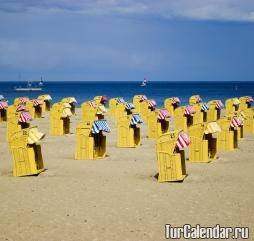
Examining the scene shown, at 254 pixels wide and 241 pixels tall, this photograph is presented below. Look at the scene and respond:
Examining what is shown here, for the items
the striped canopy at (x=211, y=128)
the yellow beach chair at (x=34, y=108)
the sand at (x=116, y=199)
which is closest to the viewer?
the sand at (x=116, y=199)

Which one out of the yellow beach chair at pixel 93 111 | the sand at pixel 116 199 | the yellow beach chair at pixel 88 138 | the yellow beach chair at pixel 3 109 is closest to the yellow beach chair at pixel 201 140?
the sand at pixel 116 199

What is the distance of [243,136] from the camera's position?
2328cm

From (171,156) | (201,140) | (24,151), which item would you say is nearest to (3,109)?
(201,140)

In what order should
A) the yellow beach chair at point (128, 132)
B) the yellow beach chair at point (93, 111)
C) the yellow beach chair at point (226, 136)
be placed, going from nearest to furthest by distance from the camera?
the yellow beach chair at point (226, 136), the yellow beach chair at point (128, 132), the yellow beach chair at point (93, 111)

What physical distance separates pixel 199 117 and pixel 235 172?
515 inches

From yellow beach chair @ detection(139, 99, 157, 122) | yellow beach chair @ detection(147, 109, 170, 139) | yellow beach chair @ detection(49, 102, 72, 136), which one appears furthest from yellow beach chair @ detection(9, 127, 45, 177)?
yellow beach chair @ detection(139, 99, 157, 122)

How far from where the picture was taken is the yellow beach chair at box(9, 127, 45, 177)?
1356cm

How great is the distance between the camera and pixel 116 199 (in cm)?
1103

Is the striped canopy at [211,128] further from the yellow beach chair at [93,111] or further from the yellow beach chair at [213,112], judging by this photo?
the yellow beach chair at [213,112]

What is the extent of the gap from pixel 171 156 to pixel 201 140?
126 inches

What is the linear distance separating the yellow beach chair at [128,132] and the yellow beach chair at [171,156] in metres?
6.52

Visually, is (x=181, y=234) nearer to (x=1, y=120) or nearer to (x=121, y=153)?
(x=121, y=153)

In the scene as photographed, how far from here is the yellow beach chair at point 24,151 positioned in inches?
534

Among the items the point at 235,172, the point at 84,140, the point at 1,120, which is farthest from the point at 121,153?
the point at 1,120
